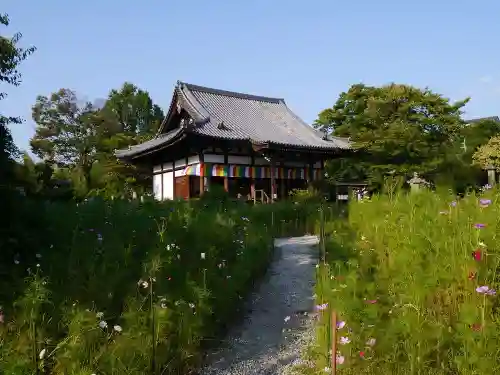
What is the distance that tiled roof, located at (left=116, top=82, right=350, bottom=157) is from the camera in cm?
1647

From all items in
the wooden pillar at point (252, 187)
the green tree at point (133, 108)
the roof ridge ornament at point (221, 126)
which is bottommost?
the wooden pillar at point (252, 187)

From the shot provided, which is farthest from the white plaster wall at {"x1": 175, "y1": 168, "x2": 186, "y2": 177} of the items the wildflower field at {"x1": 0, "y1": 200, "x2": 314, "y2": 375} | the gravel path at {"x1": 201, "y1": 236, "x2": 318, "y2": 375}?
the wildflower field at {"x1": 0, "y1": 200, "x2": 314, "y2": 375}

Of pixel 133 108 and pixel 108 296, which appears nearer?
pixel 108 296

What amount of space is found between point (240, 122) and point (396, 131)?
20.6ft

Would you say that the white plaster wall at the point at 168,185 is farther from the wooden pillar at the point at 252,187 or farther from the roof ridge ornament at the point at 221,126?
the wooden pillar at the point at 252,187

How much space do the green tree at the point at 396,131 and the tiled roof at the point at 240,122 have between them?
3.95 feet

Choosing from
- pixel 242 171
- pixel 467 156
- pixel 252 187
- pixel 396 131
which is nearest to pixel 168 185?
pixel 242 171

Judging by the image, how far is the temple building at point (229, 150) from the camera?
16.1 metres

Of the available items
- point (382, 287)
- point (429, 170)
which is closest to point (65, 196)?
point (382, 287)

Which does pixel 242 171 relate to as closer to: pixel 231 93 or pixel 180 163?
pixel 180 163

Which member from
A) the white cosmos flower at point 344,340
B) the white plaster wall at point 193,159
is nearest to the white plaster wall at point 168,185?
the white plaster wall at point 193,159

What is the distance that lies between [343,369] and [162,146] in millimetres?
14437

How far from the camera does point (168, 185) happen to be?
18.6m

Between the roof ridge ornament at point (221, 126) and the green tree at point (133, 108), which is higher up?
the green tree at point (133, 108)
